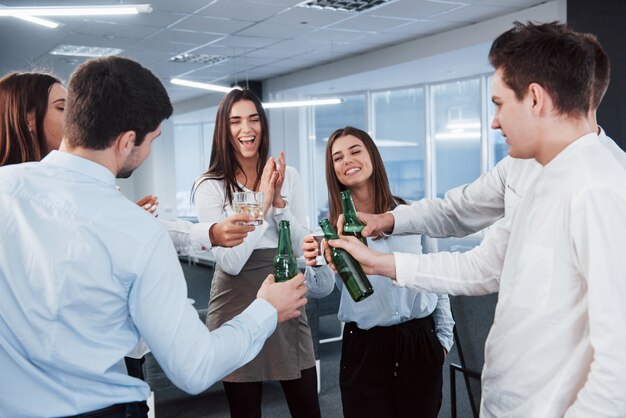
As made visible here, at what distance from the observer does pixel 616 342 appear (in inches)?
42.2

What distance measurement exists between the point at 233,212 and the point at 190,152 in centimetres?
1360

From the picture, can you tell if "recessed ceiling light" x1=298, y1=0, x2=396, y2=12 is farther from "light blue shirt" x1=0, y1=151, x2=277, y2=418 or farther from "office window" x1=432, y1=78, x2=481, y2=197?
"light blue shirt" x1=0, y1=151, x2=277, y2=418

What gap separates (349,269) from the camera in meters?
1.83

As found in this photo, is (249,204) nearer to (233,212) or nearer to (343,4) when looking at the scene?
(233,212)

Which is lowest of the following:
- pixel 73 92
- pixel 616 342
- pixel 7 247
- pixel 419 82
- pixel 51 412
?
pixel 51 412

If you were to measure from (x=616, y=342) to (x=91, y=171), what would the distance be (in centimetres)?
108

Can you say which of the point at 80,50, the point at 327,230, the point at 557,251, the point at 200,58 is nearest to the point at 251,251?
the point at 327,230

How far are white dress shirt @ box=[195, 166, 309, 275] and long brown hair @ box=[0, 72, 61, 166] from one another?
2.08 ft

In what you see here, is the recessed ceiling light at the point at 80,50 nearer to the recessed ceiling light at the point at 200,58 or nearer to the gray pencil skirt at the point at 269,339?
the recessed ceiling light at the point at 200,58

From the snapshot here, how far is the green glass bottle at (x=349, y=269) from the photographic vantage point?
1.82 meters

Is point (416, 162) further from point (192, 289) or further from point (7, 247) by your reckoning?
point (7, 247)

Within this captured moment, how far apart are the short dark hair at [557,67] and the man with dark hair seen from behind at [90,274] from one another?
2.55ft

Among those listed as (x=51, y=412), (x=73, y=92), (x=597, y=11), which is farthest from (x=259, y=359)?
(x=597, y=11)

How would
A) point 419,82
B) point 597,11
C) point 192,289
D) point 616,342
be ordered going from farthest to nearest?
point 419,82
point 192,289
point 597,11
point 616,342
